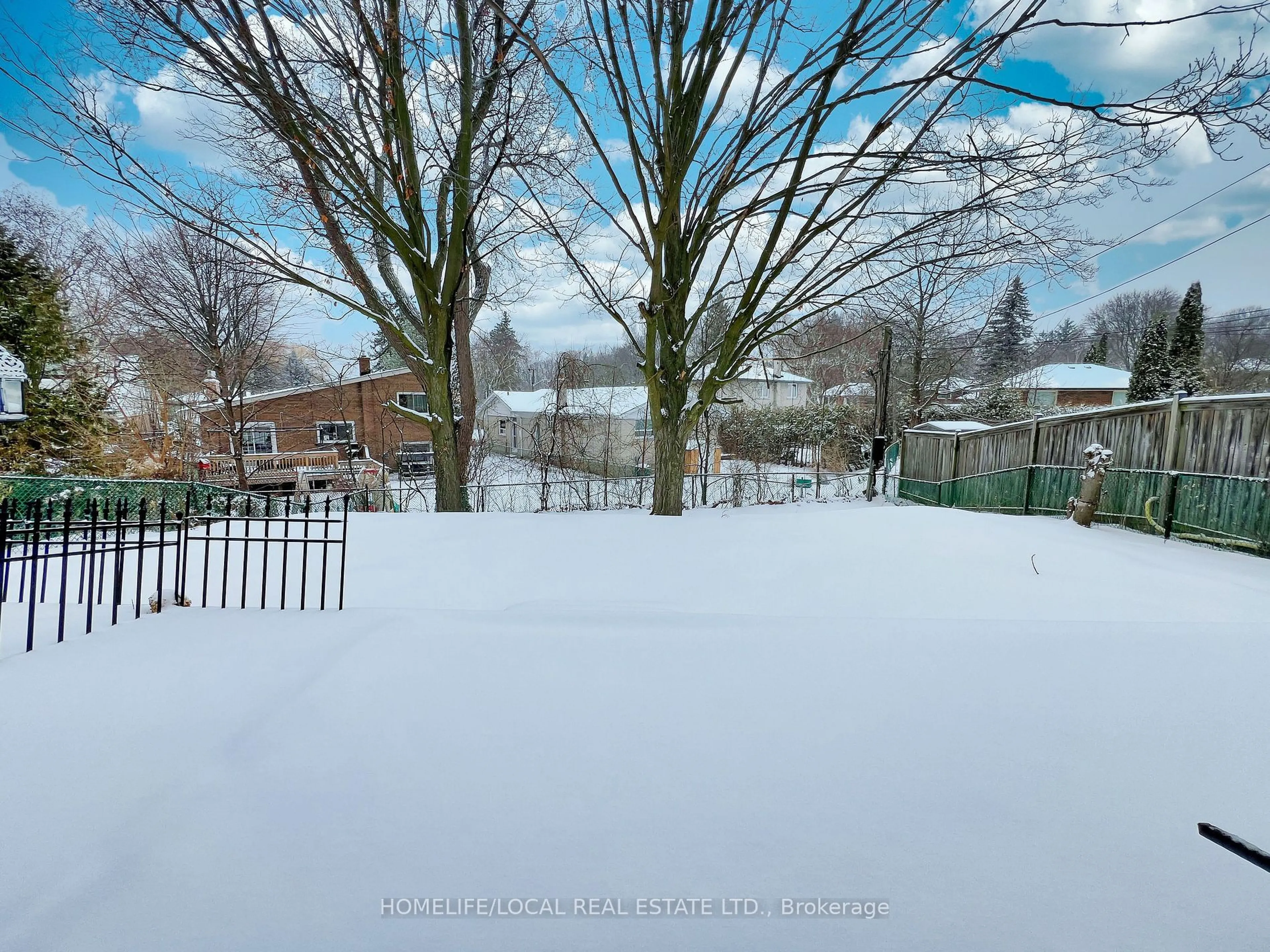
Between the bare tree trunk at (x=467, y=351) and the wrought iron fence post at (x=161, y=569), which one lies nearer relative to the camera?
the wrought iron fence post at (x=161, y=569)

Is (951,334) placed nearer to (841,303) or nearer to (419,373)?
(841,303)

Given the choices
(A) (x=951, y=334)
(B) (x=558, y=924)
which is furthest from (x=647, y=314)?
(A) (x=951, y=334)

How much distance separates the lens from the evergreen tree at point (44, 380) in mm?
9523

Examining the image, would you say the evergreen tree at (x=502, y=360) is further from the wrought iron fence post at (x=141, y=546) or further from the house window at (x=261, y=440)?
the wrought iron fence post at (x=141, y=546)

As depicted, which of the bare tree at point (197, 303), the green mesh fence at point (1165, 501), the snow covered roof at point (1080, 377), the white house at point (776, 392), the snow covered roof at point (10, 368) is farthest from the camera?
the snow covered roof at point (1080, 377)

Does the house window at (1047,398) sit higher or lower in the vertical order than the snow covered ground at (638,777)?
higher

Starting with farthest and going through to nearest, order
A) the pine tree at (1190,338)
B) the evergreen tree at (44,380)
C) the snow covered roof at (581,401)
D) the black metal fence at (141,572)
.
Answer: the pine tree at (1190,338) → the snow covered roof at (581,401) → the evergreen tree at (44,380) → the black metal fence at (141,572)

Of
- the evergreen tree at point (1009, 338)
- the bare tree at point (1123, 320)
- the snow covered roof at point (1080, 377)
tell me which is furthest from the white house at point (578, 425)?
the bare tree at point (1123, 320)

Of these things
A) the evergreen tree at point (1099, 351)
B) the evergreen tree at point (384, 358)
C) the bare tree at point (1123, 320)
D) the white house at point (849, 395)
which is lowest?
the white house at point (849, 395)

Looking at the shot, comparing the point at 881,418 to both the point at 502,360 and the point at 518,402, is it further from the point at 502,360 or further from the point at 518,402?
the point at 502,360

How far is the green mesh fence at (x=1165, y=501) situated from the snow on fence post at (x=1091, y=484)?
1.32 feet

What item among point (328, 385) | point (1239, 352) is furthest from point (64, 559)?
point (1239, 352)

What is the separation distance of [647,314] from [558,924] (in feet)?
24.5

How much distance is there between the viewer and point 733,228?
8.42 m
